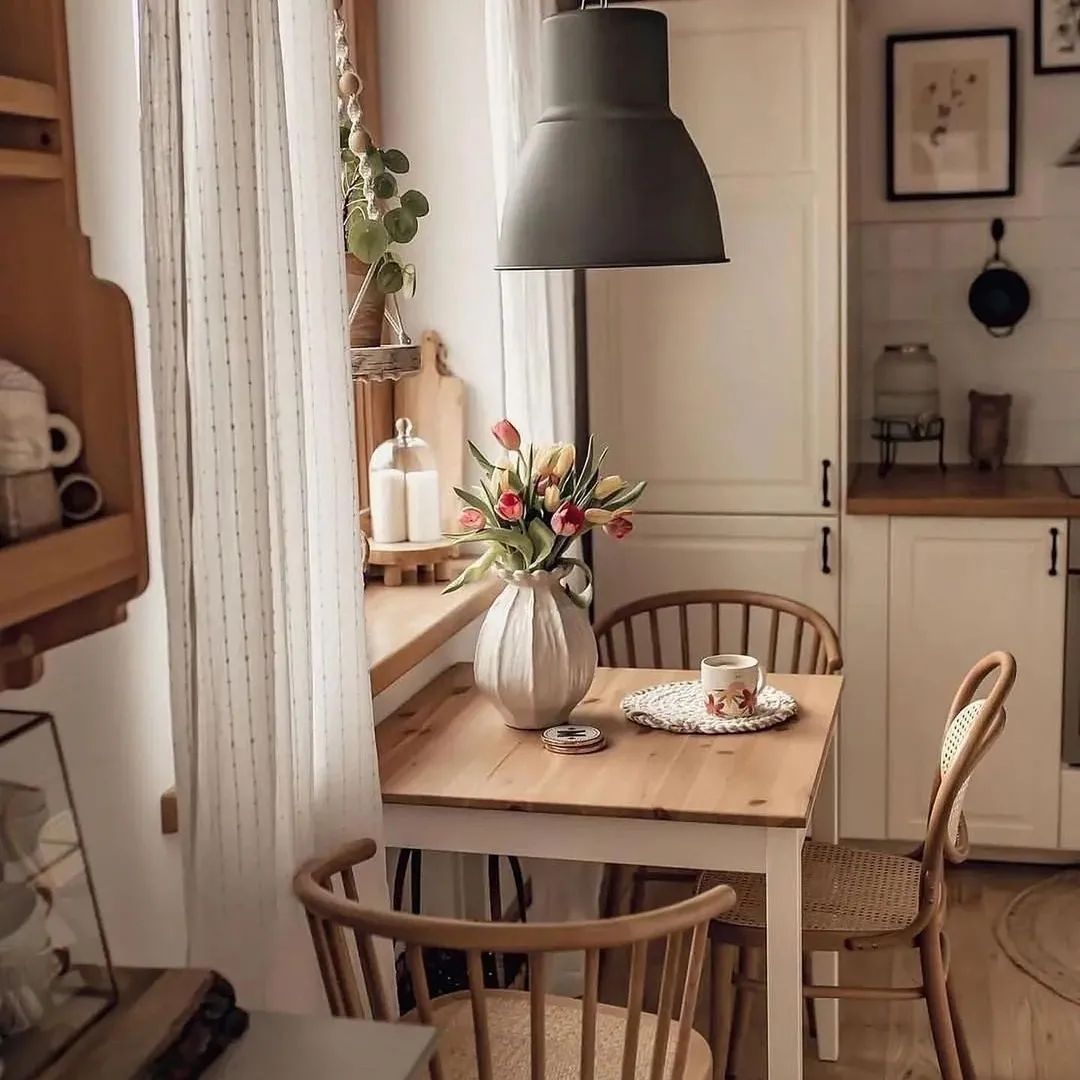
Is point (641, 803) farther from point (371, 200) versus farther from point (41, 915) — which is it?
point (371, 200)

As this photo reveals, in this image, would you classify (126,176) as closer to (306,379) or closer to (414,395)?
(306,379)

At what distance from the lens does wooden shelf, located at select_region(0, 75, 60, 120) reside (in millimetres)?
1172

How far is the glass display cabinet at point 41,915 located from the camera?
50.6 inches

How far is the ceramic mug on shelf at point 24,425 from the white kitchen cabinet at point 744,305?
2.43m

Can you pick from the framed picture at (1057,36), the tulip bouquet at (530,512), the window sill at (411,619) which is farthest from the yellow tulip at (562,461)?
the framed picture at (1057,36)

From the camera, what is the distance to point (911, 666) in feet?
11.9

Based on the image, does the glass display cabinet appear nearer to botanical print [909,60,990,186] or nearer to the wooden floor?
the wooden floor

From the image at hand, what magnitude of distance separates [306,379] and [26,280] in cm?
70

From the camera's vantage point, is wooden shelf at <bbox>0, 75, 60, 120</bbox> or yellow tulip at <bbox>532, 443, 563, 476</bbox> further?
yellow tulip at <bbox>532, 443, 563, 476</bbox>

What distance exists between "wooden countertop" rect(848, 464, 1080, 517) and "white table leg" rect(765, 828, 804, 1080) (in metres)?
1.60

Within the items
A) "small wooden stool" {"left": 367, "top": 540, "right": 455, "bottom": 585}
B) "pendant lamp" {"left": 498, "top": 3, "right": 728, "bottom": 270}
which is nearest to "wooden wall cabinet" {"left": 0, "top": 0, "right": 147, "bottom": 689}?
"pendant lamp" {"left": 498, "top": 3, "right": 728, "bottom": 270}

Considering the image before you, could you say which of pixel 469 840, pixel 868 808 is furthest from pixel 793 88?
→ pixel 469 840

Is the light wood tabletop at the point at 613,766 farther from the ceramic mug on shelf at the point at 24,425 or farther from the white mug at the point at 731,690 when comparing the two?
the ceramic mug on shelf at the point at 24,425

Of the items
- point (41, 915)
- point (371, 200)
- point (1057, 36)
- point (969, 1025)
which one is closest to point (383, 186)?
point (371, 200)
